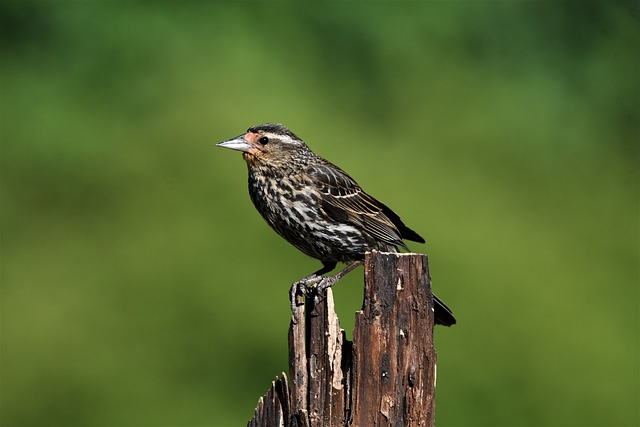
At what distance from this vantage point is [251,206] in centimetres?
748

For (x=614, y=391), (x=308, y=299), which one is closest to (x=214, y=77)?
(x=614, y=391)

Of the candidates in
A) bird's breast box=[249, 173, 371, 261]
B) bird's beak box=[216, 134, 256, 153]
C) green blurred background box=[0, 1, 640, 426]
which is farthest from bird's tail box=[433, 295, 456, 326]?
green blurred background box=[0, 1, 640, 426]

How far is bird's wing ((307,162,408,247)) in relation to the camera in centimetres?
579

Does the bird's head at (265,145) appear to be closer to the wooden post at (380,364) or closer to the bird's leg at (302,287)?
the bird's leg at (302,287)

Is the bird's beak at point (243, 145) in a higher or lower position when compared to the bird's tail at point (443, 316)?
higher

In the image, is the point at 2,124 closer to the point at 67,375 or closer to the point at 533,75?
the point at 67,375

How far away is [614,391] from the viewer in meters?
7.34

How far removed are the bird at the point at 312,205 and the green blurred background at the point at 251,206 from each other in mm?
1175

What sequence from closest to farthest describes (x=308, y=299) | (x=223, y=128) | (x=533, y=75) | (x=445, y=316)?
(x=308, y=299)
(x=445, y=316)
(x=223, y=128)
(x=533, y=75)

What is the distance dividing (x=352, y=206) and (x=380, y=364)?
5.53ft

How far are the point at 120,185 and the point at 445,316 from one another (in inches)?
128

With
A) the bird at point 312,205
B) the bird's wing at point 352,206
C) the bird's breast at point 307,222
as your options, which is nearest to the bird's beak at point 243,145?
the bird at point 312,205

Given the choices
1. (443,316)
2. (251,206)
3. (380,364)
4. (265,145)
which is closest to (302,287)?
(443,316)

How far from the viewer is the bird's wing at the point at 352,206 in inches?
228
